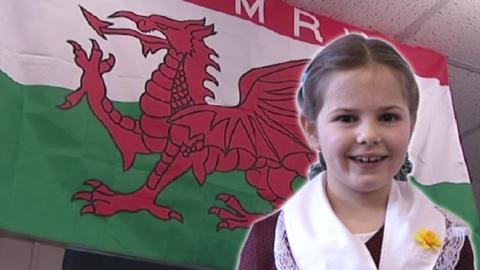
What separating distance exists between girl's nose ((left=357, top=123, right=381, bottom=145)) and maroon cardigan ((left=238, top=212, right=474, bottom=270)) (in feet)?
0.34

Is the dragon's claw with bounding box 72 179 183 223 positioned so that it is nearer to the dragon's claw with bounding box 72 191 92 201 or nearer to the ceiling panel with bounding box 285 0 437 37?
the dragon's claw with bounding box 72 191 92 201

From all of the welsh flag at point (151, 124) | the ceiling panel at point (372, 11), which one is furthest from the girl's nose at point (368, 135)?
the ceiling panel at point (372, 11)

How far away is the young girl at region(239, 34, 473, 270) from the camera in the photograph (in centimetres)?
73

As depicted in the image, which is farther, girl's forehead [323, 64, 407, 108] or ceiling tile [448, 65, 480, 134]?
ceiling tile [448, 65, 480, 134]

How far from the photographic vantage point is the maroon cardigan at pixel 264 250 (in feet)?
2.50

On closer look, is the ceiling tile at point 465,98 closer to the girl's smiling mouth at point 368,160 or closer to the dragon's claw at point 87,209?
the dragon's claw at point 87,209

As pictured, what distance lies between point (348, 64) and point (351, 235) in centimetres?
18

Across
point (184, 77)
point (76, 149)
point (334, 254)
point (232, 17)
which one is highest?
point (232, 17)

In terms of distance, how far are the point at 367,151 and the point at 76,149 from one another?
0.78 meters

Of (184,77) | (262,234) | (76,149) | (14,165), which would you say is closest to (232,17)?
(184,77)

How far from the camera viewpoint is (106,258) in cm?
188

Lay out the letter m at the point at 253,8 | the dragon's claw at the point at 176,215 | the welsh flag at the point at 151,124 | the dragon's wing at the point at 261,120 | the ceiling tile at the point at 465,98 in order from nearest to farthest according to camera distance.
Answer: the welsh flag at the point at 151,124 < the dragon's claw at the point at 176,215 < the dragon's wing at the point at 261,120 < the letter m at the point at 253,8 < the ceiling tile at the point at 465,98

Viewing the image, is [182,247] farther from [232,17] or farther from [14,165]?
[232,17]

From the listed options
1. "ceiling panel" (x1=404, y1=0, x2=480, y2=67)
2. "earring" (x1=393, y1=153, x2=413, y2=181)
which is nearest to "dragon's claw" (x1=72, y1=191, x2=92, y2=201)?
"earring" (x1=393, y1=153, x2=413, y2=181)
